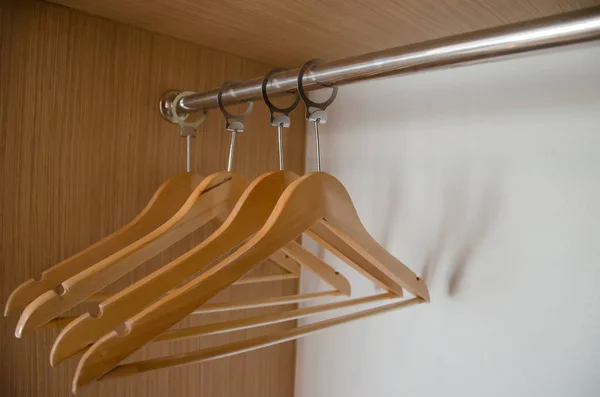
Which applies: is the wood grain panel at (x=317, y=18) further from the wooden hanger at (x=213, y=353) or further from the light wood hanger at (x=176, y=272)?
the wooden hanger at (x=213, y=353)

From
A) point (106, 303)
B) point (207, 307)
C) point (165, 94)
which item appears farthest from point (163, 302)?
point (165, 94)

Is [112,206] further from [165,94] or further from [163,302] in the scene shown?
[163,302]

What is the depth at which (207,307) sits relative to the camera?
0.68 metres

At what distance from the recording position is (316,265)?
774 millimetres

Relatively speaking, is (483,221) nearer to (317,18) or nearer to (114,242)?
(317,18)

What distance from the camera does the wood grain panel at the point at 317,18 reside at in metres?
0.62

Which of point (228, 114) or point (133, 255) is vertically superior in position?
point (228, 114)

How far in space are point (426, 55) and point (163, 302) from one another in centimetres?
34

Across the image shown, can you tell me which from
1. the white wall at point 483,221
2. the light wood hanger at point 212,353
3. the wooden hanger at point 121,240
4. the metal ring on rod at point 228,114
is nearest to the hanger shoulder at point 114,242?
the wooden hanger at point 121,240

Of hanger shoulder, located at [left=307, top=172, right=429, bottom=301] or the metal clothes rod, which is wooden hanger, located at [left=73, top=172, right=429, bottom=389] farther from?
the metal clothes rod

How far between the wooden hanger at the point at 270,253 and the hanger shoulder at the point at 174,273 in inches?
0.5

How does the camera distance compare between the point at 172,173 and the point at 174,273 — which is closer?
the point at 174,273

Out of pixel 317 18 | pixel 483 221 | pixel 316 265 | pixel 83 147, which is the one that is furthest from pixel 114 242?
pixel 483 221

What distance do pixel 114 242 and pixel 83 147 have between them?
0.55 ft
